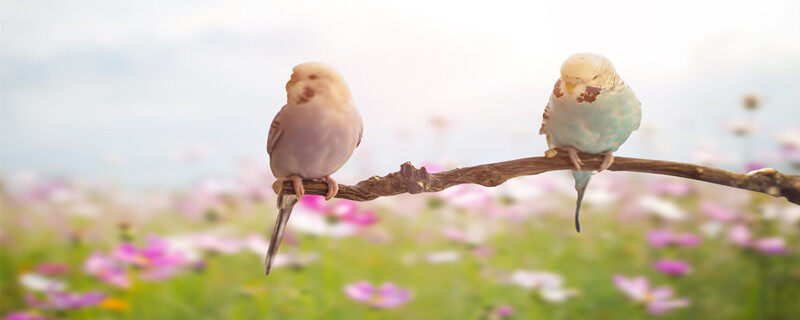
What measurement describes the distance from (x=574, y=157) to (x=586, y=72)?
0.24 feet

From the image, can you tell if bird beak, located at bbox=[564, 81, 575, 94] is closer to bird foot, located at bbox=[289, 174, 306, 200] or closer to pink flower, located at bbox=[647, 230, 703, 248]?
bird foot, located at bbox=[289, 174, 306, 200]

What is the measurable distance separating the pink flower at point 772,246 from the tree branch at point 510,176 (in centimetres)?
86

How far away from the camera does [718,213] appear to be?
135 centimetres

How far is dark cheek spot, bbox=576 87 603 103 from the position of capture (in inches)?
18.1

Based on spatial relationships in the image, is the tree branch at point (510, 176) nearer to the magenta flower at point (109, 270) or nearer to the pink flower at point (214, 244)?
the pink flower at point (214, 244)

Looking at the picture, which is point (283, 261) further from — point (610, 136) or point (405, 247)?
point (610, 136)

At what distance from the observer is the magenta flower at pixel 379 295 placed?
3.08 feet

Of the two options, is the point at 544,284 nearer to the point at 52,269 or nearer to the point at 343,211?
the point at 343,211

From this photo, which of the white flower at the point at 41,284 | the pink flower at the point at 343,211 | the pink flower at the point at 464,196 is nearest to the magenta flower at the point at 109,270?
the white flower at the point at 41,284

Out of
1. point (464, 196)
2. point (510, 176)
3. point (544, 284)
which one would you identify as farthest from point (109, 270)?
point (510, 176)

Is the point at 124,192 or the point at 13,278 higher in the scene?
the point at 124,192

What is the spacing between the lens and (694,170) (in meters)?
0.45

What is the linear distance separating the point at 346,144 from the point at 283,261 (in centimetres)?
56

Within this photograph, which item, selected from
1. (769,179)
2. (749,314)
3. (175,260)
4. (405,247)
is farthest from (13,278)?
(749,314)
